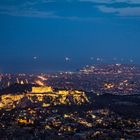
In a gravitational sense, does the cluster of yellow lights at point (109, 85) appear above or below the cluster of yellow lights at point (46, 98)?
below

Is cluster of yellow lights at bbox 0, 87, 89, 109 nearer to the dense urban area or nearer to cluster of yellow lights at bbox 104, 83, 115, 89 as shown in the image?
the dense urban area

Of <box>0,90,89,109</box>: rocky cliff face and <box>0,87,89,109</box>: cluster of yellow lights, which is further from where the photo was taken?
<box>0,87,89,109</box>: cluster of yellow lights

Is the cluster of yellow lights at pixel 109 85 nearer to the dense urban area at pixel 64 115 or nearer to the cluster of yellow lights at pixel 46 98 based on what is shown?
the dense urban area at pixel 64 115

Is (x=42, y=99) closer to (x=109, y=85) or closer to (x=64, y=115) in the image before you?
(x=64, y=115)

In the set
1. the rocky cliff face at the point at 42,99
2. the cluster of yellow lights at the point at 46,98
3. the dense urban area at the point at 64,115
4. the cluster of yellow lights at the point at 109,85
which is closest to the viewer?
the dense urban area at the point at 64,115

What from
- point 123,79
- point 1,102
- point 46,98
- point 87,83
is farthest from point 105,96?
point 123,79

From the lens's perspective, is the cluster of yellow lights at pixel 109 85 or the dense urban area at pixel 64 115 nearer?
the dense urban area at pixel 64 115

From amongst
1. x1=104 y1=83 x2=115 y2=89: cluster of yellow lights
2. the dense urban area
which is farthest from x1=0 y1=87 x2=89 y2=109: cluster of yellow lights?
x1=104 y1=83 x2=115 y2=89: cluster of yellow lights

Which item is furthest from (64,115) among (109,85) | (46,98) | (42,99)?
(109,85)

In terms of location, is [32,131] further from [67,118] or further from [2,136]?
[67,118]

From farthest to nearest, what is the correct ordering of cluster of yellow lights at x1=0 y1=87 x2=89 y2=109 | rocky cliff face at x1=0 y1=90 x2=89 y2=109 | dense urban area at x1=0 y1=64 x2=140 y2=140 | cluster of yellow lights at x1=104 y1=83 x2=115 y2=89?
cluster of yellow lights at x1=104 y1=83 x2=115 y2=89 → cluster of yellow lights at x1=0 y1=87 x2=89 y2=109 → rocky cliff face at x1=0 y1=90 x2=89 y2=109 → dense urban area at x1=0 y1=64 x2=140 y2=140

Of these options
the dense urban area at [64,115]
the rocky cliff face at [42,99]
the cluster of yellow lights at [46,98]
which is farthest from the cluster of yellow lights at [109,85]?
the rocky cliff face at [42,99]
